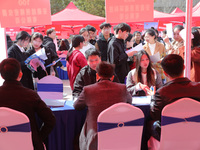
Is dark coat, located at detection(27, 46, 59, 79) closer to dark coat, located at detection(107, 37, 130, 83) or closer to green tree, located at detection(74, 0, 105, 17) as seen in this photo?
dark coat, located at detection(107, 37, 130, 83)

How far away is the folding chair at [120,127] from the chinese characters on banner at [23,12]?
1.48m

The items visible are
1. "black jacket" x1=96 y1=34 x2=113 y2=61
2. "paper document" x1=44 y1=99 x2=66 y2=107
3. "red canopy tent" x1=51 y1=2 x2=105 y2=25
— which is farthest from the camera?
"red canopy tent" x1=51 y1=2 x2=105 y2=25

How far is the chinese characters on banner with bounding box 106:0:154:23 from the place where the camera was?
2787 millimetres

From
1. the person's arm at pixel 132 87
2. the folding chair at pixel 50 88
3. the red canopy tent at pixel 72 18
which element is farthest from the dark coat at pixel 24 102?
the red canopy tent at pixel 72 18

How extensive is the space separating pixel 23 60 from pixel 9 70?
197 centimetres

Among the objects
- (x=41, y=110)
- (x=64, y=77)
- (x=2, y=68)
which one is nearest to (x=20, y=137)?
(x=41, y=110)

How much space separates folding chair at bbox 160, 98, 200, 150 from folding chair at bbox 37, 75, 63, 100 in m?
1.21

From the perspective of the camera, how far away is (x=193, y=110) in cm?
181

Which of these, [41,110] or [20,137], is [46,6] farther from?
[20,137]

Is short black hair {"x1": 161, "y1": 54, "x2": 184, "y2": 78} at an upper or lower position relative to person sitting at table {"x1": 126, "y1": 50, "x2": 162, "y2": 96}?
upper

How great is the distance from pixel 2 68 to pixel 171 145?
1.40 meters

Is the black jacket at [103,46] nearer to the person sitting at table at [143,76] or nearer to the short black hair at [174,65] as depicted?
the person sitting at table at [143,76]

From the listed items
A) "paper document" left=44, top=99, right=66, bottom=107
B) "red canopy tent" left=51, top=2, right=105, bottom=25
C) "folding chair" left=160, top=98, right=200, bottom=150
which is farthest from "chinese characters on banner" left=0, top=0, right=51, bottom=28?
"red canopy tent" left=51, top=2, right=105, bottom=25

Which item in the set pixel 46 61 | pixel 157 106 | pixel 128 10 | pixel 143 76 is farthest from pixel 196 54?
pixel 46 61
